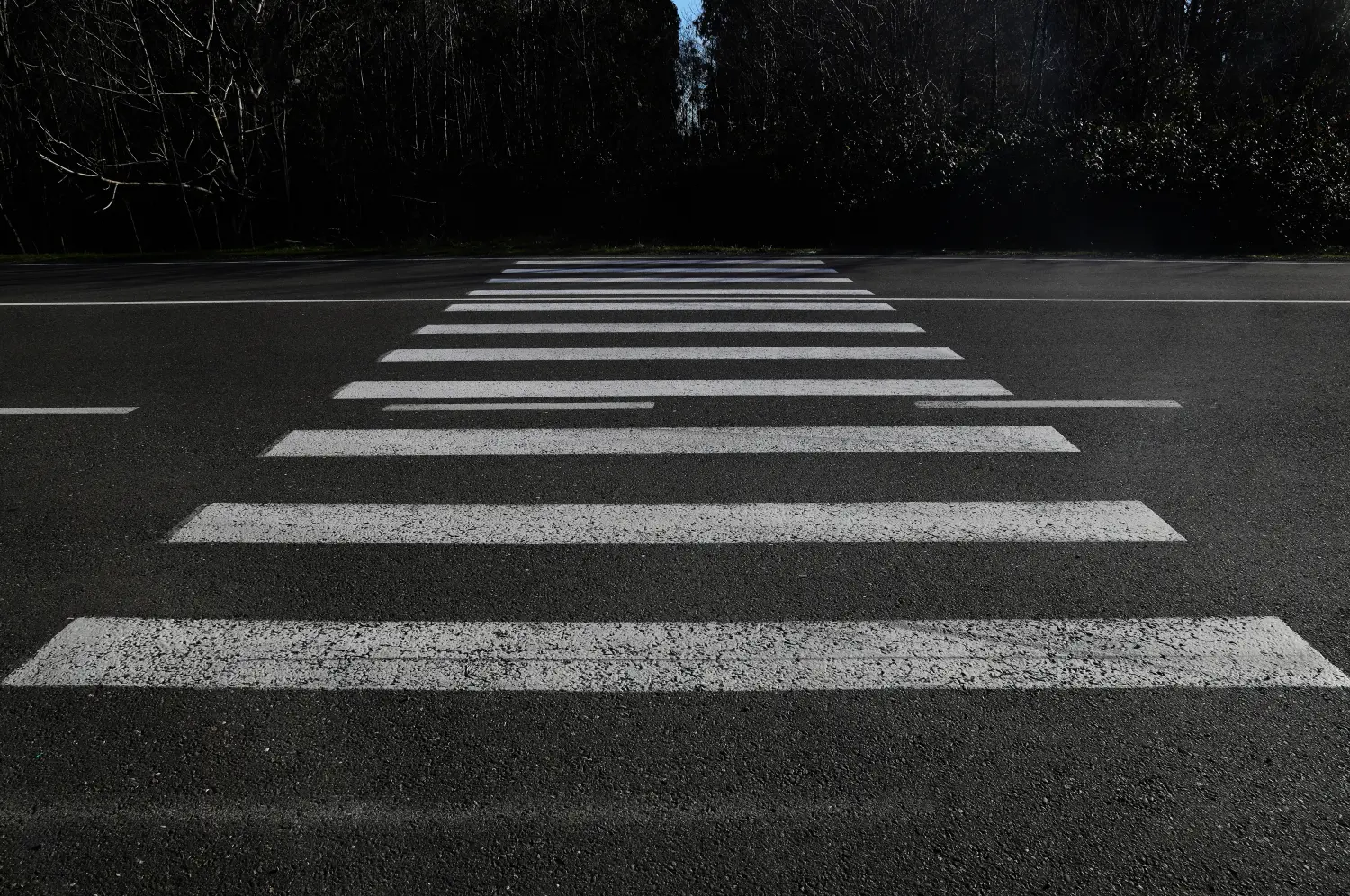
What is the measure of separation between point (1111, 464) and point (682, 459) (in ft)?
7.63

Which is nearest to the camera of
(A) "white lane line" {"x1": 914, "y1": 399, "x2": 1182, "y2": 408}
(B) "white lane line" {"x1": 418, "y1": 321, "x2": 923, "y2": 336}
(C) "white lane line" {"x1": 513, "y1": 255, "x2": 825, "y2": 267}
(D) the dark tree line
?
(A) "white lane line" {"x1": 914, "y1": 399, "x2": 1182, "y2": 408}

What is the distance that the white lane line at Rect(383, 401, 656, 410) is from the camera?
7.14m

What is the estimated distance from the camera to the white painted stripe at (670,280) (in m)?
13.1

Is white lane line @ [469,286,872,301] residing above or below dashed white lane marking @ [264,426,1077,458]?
above

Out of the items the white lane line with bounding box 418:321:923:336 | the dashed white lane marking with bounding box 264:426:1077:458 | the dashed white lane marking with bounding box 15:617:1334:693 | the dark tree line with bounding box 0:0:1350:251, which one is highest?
the dark tree line with bounding box 0:0:1350:251

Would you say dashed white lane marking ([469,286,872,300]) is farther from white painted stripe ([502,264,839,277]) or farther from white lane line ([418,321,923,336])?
white lane line ([418,321,923,336])

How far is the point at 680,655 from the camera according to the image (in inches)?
151

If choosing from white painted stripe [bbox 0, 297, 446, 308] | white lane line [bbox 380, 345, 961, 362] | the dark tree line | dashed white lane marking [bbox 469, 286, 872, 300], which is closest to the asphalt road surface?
white lane line [bbox 380, 345, 961, 362]

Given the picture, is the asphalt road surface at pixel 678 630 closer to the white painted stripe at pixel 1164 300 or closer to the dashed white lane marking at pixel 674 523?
the dashed white lane marking at pixel 674 523

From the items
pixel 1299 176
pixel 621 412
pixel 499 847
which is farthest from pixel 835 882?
pixel 1299 176

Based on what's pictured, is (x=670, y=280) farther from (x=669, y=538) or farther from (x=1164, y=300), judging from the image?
(x=669, y=538)

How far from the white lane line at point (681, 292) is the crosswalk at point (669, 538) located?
3.17 meters

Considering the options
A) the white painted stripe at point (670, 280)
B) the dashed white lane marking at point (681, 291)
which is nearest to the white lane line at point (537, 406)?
the dashed white lane marking at point (681, 291)

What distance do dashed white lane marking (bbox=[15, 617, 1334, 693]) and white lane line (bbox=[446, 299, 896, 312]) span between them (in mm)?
7148
